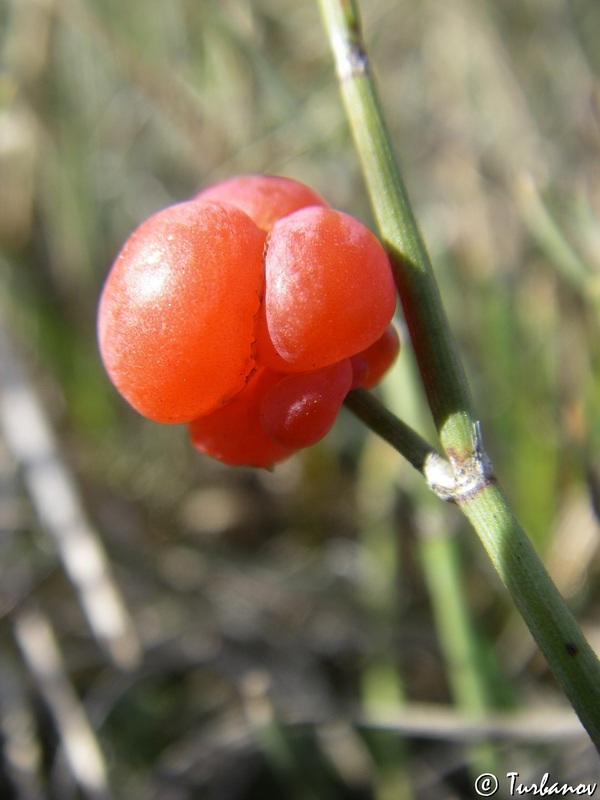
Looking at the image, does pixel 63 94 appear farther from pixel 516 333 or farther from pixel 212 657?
pixel 212 657

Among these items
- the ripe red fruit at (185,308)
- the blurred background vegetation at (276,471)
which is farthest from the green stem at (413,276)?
the blurred background vegetation at (276,471)

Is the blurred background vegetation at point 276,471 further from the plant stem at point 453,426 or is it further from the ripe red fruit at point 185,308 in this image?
the ripe red fruit at point 185,308

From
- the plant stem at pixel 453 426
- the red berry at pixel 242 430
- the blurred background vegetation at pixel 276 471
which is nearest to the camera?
the plant stem at pixel 453 426

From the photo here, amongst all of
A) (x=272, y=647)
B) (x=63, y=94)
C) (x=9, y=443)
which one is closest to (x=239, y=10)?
(x=63, y=94)

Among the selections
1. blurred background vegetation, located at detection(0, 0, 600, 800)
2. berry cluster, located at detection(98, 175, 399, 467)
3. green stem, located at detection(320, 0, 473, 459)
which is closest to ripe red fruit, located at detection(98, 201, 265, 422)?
berry cluster, located at detection(98, 175, 399, 467)

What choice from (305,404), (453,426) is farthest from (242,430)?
(453,426)
